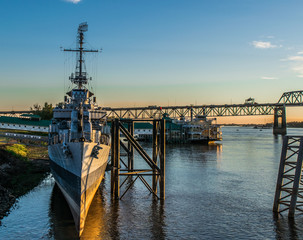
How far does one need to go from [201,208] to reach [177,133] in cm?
10421

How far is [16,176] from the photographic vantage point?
130 feet

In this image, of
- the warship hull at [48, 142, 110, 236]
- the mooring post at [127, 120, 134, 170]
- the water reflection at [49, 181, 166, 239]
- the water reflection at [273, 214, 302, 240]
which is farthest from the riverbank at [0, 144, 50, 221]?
the water reflection at [273, 214, 302, 240]

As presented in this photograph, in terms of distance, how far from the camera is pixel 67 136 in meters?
26.0

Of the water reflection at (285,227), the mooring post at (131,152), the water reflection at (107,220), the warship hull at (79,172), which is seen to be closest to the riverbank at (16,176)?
the water reflection at (107,220)

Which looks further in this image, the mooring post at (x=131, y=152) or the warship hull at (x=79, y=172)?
the mooring post at (x=131, y=152)

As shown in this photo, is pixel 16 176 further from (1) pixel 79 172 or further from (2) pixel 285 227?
(2) pixel 285 227

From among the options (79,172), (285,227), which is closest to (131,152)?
(79,172)

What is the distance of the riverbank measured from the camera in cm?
2942

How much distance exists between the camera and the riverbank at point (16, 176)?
2942 cm

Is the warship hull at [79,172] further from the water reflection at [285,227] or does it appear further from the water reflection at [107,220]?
the water reflection at [285,227]

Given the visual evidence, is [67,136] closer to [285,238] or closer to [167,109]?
[285,238]

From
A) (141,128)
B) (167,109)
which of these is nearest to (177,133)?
(141,128)

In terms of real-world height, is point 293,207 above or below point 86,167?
below

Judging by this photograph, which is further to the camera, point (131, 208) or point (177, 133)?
point (177, 133)
